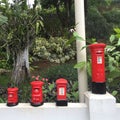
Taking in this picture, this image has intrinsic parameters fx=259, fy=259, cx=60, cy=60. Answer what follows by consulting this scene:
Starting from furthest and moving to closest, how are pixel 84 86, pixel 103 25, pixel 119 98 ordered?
pixel 103 25, pixel 119 98, pixel 84 86

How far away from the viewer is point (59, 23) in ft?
27.6

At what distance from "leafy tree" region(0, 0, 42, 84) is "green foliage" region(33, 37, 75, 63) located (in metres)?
2.13

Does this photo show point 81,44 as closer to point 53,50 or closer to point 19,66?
point 19,66

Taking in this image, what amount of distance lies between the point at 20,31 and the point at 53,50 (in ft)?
9.38

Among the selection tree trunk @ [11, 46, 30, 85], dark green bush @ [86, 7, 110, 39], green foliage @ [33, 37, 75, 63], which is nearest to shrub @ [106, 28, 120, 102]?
tree trunk @ [11, 46, 30, 85]

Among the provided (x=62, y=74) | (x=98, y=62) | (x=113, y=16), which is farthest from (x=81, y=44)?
(x=113, y=16)

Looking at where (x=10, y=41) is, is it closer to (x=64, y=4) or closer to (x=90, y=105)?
(x=90, y=105)

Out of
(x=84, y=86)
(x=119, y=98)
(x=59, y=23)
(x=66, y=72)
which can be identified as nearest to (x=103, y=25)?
(x=59, y=23)

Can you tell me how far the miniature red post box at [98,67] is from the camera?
232 centimetres

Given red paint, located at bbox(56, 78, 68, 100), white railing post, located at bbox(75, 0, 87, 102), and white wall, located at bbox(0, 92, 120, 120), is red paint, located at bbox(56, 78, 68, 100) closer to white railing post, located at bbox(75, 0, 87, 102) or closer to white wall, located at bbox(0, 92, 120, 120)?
white wall, located at bbox(0, 92, 120, 120)

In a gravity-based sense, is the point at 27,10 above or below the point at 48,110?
above

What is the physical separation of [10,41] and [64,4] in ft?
16.4

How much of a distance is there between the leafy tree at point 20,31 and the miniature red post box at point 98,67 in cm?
175

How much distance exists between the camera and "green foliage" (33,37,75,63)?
6430 mm
